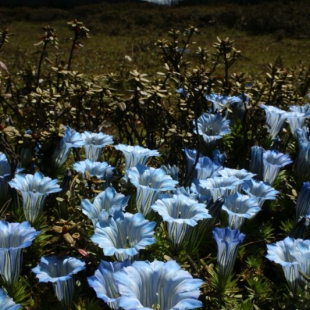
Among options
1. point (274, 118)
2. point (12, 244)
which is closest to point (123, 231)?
point (12, 244)

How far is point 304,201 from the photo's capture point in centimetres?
262

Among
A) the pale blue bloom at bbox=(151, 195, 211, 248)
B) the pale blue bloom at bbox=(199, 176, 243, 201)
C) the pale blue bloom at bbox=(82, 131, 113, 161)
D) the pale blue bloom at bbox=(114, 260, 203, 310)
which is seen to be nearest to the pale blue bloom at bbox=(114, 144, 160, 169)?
the pale blue bloom at bbox=(82, 131, 113, 161)

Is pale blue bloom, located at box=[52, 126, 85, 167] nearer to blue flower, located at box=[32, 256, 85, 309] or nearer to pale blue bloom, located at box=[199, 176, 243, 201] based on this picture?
pale blue bloom, located at box=[199, 176, 243, 201]

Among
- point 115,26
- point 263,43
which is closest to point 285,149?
point 263,43

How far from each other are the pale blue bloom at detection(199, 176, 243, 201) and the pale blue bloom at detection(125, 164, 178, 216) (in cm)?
20

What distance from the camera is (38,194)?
2.39 m

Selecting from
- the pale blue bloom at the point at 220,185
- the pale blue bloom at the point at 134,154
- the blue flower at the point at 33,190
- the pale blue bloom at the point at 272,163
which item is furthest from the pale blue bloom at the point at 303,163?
the blue flower at the point at 33,190

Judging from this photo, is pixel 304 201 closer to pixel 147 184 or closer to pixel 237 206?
pixel 237 206

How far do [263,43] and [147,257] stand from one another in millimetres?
12296

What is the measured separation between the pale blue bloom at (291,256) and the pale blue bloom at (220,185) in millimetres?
470

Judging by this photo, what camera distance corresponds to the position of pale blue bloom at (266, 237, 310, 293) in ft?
6.75

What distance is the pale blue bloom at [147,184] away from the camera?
7.94ft

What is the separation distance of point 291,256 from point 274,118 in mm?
1597

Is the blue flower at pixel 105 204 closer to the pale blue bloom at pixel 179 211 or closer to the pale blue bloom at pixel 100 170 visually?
the pale blue bloom at pixel 179 211
